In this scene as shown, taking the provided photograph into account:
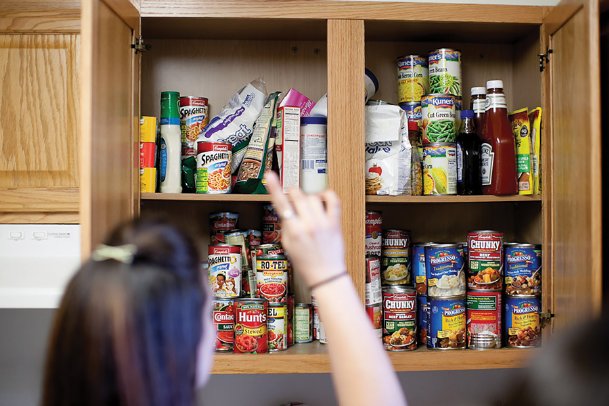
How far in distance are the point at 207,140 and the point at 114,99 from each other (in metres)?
0.34

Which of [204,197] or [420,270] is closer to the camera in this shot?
[204,197]

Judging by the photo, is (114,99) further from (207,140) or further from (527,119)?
(527,119)

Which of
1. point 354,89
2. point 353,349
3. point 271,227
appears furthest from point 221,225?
point 353,349

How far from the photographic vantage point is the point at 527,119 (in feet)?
5.96

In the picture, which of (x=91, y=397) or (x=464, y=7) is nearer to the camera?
(x=91, y=397)

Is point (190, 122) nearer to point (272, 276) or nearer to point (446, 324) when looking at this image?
point (272, 276)

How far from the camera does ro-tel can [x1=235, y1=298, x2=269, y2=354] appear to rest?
1.74 m

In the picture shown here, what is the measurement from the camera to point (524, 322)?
182 centimetres

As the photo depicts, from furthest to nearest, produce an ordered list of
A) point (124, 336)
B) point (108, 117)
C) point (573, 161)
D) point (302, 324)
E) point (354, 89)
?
point (302, 324) < point (354, 89) < point (573, 161) < point (108, 117) < point (124, 336)

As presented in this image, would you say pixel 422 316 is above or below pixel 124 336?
below

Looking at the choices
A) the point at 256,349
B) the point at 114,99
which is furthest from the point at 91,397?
the point at 256,349

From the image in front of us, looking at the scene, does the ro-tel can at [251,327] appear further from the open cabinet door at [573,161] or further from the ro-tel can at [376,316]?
the open cabinet door at [573,161]

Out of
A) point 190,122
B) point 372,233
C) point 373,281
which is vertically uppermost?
point 190,122

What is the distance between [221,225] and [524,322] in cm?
78
